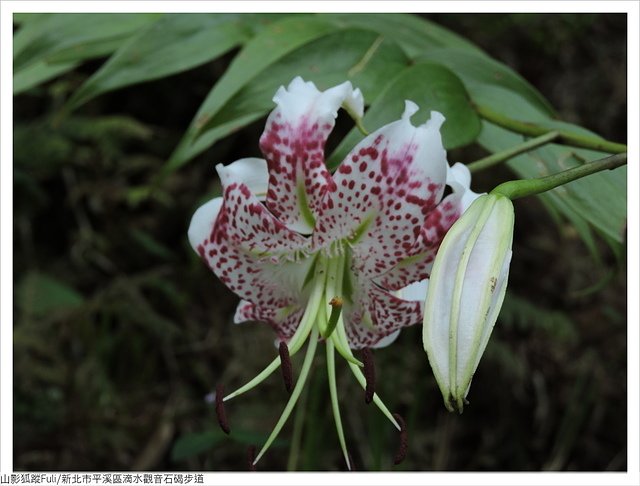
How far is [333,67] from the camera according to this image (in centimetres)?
87

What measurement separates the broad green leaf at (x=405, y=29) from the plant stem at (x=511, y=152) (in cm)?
31

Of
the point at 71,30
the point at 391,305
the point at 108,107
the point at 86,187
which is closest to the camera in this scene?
the point at 391,305

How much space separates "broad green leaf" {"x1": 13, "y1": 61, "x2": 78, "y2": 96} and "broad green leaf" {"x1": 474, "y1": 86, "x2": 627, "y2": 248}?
1.82 ft

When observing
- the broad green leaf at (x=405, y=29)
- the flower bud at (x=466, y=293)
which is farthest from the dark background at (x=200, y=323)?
the flower bud at (x=466, y=293)

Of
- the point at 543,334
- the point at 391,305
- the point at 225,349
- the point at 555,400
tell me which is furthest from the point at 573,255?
the point at 391,305

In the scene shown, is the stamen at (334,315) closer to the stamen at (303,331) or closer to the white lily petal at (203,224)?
the stamen at (303,331)

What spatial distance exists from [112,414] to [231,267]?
2.85 feet

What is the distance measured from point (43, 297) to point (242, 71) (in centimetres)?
98

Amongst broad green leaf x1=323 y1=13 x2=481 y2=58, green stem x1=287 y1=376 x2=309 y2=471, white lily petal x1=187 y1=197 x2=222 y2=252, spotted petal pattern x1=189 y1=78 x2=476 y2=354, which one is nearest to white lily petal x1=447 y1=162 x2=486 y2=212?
spotted petal pattern x1=189 y1=78 x2=476 y2=354

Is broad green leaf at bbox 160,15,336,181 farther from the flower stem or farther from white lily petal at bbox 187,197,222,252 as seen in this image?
the flower stem

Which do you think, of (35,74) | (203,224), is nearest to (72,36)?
(35,74)

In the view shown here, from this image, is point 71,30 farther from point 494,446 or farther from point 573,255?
point 573,255

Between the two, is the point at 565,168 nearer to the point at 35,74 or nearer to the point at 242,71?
the point at 242,71

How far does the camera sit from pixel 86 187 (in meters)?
1.83
